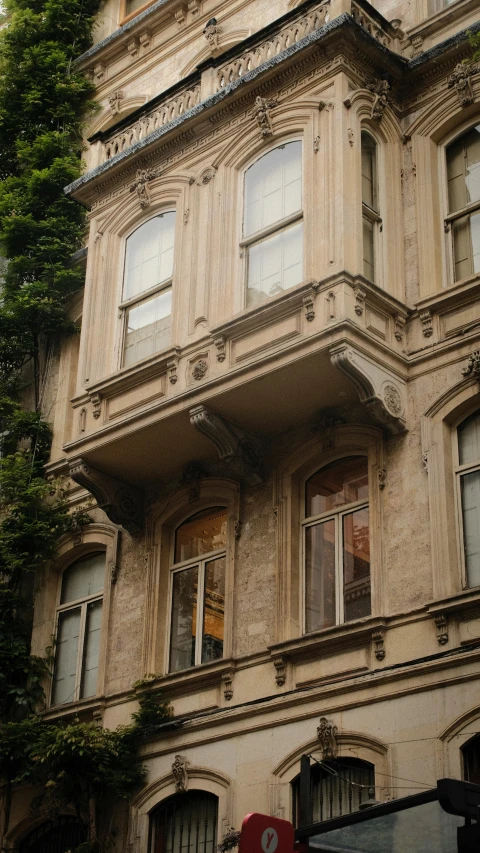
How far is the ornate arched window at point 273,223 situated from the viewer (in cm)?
1738

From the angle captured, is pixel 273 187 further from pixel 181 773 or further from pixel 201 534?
pixel 181 773

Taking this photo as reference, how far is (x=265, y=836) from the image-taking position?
955cm

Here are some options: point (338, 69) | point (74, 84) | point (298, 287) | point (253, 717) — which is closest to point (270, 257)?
point (298, 287)

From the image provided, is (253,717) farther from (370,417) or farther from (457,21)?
(457,21)

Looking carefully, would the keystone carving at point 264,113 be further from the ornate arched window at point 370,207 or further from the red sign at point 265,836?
the red sign at point 265,836

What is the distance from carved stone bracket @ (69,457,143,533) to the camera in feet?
60.7

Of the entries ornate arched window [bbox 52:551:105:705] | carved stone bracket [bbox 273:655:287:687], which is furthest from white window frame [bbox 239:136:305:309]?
ornate arched window [bbox 52:551:105:705]

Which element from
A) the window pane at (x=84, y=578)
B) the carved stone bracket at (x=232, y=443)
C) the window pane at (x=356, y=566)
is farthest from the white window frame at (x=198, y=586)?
the window pane at (x=356, y=566)

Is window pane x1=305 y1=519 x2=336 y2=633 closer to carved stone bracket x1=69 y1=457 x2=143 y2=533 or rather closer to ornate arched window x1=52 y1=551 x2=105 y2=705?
carved stone bracket x1=69 y1=457 x2=143 y2=533

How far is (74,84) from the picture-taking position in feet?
83.7

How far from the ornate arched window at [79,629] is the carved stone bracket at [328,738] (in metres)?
4.90

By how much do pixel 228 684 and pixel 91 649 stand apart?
3590mm

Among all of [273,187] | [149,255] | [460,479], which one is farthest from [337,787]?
[149,255]

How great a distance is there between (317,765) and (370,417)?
426 cm
